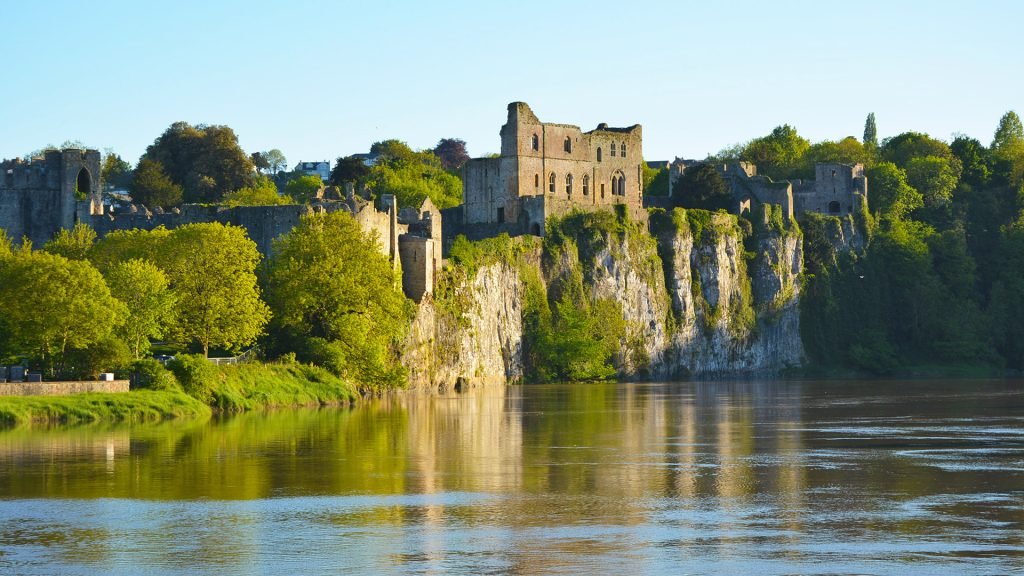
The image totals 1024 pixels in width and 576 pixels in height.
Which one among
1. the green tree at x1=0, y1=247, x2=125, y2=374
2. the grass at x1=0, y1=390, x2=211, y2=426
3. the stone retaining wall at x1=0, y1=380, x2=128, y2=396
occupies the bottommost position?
the grass at x1=0, y1=390, x2=211, y2=426

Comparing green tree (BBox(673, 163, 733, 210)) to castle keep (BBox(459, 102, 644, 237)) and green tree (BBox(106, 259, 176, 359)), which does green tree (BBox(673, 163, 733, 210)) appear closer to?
castle keep (BBox(459, 102, 644, 237))

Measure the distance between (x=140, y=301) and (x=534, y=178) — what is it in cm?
5428

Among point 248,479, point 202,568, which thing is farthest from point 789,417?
point 202,568

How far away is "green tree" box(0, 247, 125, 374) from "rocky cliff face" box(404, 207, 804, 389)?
138 ft

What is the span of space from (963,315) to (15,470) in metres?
104

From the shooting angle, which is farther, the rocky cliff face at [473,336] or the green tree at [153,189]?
the green tree at [153,189]

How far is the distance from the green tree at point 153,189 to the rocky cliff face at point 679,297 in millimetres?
25270

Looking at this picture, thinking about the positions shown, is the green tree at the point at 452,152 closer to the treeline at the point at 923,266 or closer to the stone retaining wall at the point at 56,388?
the treeline at the point at 923,266

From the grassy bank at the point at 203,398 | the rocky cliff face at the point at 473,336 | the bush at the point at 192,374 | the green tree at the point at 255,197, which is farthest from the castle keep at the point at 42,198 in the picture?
the bush at the point at 192,374

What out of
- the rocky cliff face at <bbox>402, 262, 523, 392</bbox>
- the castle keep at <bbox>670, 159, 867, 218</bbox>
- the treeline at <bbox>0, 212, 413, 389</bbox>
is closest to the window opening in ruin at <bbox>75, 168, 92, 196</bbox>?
the treeline at <bbox>0, 212, 413, 389</bbox>

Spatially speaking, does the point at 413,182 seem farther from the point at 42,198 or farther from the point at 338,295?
the point at 338,295

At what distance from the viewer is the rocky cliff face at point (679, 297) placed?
112500 millimetres

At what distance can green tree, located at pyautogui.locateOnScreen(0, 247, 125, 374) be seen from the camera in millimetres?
65562

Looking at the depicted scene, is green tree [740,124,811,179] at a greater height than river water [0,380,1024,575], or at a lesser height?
greater
